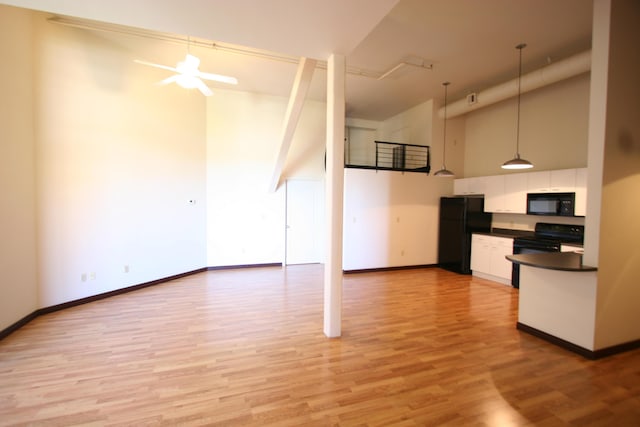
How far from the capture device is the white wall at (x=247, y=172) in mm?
6102

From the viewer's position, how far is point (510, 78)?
531 cm

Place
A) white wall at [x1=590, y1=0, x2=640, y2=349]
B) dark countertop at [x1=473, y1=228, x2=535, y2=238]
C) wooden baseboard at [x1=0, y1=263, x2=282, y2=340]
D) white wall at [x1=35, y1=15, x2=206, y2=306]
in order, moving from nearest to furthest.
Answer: white wall at [x1=590, y1=0, x2=640, y2=349], wooden baseboard at [x1=0, y1=263, x2=282, y2=340], white wall at [x1=35, y1=15, x2=206, y2=306], dark countertop at [x1=473, y1=228, x2=535, y2=238]

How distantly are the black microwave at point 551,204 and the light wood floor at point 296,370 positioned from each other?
2062 mm

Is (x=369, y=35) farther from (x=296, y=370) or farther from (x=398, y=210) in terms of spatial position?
(x=296, y=370)

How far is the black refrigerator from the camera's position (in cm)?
607

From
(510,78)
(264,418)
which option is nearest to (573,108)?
(510,78)

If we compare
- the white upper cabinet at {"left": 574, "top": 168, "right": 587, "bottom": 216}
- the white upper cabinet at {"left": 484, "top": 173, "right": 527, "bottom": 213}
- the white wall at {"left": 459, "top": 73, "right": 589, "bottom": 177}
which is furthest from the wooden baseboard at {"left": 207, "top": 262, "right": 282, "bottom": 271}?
the white upper cabinet at {"left": 574, "top": 168, "right": 587, "bottom": 216}

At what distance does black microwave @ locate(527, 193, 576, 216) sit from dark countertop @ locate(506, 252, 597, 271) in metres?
1.69

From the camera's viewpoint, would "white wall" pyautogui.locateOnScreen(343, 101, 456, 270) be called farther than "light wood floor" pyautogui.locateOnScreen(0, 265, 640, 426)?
Yes

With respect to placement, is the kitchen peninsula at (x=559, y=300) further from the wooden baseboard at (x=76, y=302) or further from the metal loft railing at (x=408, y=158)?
the wooden baseboard at (x=76, y=302)

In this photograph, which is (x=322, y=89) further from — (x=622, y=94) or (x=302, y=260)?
A: (x=622, y=94)

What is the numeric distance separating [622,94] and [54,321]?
701 centimetres

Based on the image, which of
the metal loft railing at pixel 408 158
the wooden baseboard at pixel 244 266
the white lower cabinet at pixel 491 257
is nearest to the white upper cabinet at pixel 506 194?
the white lower cabinet at pixel 491 257

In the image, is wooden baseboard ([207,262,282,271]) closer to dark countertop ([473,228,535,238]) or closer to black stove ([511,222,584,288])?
dark countertop ([473,228,535,238])
